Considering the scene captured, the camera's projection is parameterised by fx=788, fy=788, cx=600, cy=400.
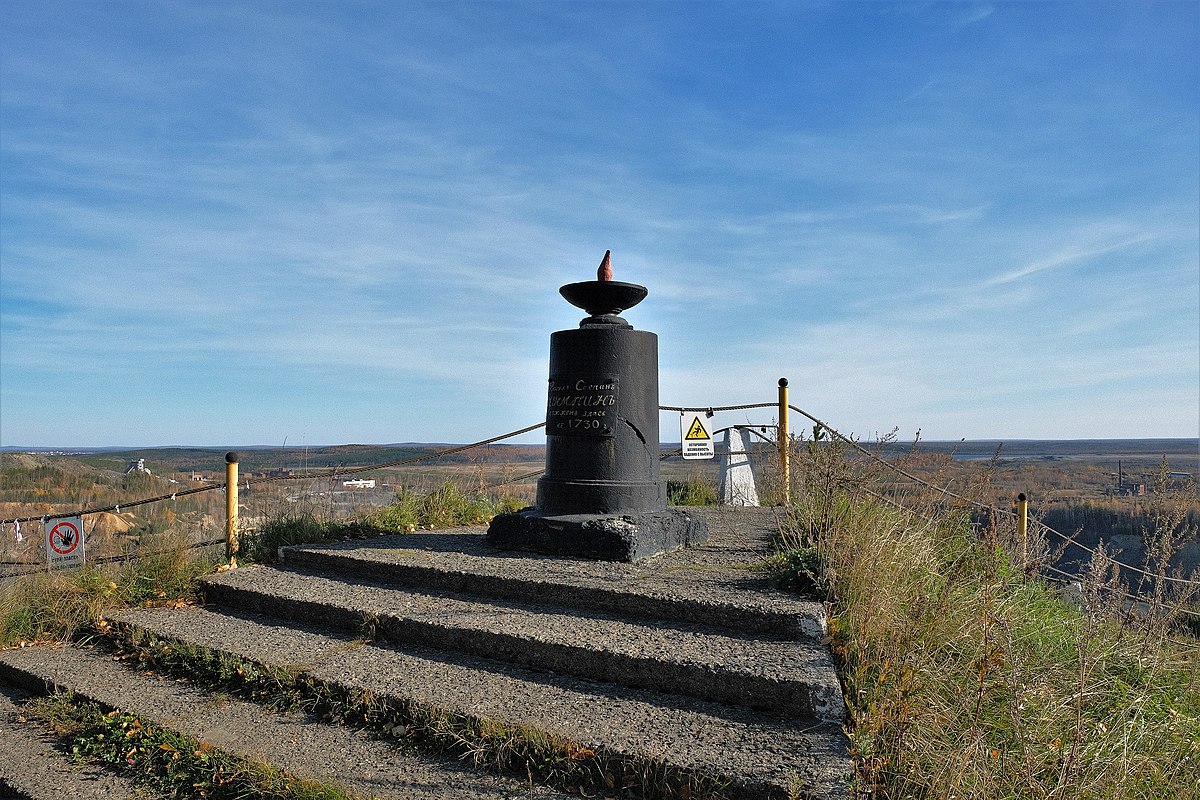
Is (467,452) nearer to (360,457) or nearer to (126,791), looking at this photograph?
(360,457)

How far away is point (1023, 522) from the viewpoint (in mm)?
7992

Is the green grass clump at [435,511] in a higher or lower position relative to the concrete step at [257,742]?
higher

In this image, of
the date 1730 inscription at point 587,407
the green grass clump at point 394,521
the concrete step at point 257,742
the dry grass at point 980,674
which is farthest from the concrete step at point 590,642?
the date 1730 inscription at point 587,407

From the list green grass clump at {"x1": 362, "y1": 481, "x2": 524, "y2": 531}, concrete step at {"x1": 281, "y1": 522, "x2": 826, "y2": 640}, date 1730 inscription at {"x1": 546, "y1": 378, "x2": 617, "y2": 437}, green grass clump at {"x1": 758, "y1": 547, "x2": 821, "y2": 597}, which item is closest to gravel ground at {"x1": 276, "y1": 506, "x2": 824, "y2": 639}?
concrete step at {"x1": 281, "y1": 522, "x2": 826, "y2": 640}

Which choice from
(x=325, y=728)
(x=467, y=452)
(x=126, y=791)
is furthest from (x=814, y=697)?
(x=467, y=452)

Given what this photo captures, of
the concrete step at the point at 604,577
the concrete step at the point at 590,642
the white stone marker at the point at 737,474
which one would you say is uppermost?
the white stone marker at the point at 737,474

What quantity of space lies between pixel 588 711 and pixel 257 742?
175cm

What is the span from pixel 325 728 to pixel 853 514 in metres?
3.72

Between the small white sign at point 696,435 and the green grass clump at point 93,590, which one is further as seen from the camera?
the small white sign at point 696,435

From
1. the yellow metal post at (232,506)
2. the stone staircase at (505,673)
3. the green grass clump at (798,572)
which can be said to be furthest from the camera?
the yellow metal post at (232,506)

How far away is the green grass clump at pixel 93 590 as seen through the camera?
607 cm

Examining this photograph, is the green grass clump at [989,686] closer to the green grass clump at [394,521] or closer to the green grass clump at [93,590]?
the green grass clump at [394,521]

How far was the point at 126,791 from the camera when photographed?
393cm

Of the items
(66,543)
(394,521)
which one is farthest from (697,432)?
(66,543)
